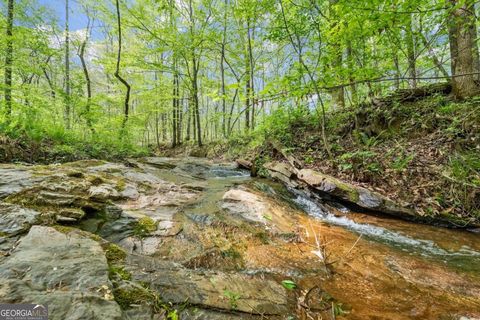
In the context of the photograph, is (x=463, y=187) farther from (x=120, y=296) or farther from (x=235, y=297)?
(x=120, y=296)

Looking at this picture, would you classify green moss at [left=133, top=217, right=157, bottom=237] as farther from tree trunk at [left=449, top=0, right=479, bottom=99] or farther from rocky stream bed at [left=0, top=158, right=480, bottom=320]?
tree trunk at [left=449, top=0, right=479, bottom=99]

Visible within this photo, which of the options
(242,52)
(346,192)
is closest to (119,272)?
(346,192)

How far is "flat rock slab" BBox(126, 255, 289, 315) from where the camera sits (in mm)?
1734

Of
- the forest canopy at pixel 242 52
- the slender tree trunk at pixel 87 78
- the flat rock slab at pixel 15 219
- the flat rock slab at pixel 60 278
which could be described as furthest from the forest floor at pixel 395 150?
the flat rock slab at pixel 60 278

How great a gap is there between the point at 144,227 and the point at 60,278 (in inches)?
55.9

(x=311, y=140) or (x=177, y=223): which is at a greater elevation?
(x=311, y=140)

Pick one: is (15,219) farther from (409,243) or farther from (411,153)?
(411,153)

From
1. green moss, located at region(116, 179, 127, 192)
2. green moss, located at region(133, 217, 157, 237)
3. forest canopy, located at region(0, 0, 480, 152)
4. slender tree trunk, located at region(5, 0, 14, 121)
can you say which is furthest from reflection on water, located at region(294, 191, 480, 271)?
slender tree trunk, located at region(5, 0, 14, 121)

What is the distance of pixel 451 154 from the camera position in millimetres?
4609

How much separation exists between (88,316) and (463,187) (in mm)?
5433

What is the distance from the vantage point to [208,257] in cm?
255

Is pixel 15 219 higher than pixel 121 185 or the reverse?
the reverse

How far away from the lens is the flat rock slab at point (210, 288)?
1.73 metres

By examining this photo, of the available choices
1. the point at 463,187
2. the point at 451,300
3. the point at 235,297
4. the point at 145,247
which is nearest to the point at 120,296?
the point at 235,297
